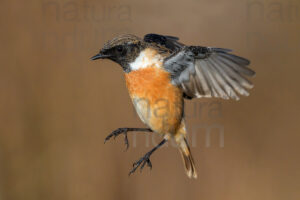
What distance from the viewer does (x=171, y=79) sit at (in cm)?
231

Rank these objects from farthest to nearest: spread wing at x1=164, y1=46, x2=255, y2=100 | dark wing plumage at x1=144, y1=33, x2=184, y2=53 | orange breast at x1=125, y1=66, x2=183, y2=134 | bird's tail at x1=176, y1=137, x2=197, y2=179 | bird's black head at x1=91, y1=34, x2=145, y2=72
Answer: dark wing plumage at x1=144, y1=33, x2=184, y2=53, bird's tail at x1=176, y1=137, x2=197, y2=179, orange breast at x1=125, y1=66, x2=183, y2=134, spread wing at x1=164, y1=46, x2=255, y2=100, bird's black head at x1=91, y1=34, x2=145, y2=72

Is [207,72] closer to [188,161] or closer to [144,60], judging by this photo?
[144,60]

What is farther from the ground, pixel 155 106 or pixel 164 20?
pixel 164 20

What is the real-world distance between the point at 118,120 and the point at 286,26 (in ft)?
6.38

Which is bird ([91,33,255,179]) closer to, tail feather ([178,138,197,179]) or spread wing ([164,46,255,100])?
spread wing ([164,46,255,100])

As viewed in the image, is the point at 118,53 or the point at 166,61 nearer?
the point at 118,53

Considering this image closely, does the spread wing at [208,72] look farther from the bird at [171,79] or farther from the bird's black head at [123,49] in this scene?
the bird's black head at [123,49]

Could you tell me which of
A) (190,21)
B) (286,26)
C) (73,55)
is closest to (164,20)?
(190,21)

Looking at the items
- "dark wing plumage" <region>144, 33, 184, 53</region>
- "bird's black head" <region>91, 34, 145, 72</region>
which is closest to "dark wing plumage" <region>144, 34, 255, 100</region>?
"bird's black head" <region>91, 34, 145, 72</region>

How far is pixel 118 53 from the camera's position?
2098 millimetres

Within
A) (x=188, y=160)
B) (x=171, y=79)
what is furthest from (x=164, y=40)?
(x=188, y=160)

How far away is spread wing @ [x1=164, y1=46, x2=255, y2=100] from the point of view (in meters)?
2.15

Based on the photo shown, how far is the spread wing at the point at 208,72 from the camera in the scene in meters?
2.15

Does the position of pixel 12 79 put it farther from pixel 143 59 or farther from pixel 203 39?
pixel 143 59
